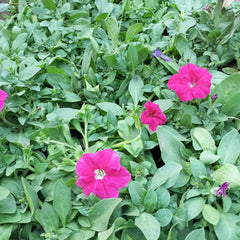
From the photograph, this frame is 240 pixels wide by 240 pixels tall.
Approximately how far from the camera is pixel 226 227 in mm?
1394

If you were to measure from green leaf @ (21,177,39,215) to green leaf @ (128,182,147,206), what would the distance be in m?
0.44

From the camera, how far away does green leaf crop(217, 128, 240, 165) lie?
5.12 ft

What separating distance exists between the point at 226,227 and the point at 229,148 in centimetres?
38

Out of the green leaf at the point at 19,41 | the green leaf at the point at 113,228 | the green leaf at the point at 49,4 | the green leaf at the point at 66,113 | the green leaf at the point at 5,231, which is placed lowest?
the green leaf at the point at 5,231

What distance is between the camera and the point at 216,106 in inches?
68.4

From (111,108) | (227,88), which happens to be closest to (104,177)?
(111,108)

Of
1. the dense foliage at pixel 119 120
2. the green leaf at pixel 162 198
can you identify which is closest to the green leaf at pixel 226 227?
the dense foliage at pixel 119 120

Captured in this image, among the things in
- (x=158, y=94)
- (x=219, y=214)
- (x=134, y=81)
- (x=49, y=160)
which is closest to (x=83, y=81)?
(x=134, y=81)

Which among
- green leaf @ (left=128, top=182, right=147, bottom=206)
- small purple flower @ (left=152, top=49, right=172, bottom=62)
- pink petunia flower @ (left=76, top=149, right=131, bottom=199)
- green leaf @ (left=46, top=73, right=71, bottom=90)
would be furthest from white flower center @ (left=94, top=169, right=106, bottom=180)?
small purple flower @ (left=152, top=49, right=172, bottom=62)

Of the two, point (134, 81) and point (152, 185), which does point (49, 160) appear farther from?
point (134, 81)

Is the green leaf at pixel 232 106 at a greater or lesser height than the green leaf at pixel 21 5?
lesser

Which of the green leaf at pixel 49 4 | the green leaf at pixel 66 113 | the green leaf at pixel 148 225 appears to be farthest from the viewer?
the green leaf at pixel 49 4

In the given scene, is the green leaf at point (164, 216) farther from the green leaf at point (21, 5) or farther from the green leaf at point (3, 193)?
the green leaf at point (21, 5)

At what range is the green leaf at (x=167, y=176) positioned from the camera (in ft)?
4.87
